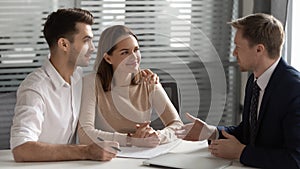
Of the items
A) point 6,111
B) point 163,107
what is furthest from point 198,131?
point 6,111

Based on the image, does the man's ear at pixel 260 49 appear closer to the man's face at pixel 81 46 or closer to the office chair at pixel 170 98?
the office chair at pixel 170 98

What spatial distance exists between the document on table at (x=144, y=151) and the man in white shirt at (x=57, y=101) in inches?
3.2

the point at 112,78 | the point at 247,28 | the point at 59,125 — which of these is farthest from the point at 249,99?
the point at 59,125

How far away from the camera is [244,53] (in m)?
2.39

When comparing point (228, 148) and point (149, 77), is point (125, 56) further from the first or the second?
point (228, 148)

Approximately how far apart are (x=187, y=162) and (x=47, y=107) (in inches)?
26.6

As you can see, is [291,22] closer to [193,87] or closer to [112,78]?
[193,87]

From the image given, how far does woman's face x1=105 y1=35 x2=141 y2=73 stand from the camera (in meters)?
2.60

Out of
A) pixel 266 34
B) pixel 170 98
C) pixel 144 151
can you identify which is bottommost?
pixel 144 151

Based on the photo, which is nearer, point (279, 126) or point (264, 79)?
point (279, 126)

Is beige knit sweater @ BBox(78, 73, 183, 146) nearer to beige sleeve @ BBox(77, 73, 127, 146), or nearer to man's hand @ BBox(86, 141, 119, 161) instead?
beige sleeve @ BBox(77, 73, 127, 146)

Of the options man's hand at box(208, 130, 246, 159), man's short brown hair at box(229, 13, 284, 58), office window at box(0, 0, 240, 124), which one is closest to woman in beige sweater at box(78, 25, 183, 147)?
man's hand at box(208, 130, 246, 159)

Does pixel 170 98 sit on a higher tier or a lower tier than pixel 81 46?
lower

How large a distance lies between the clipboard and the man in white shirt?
0.20 meters
